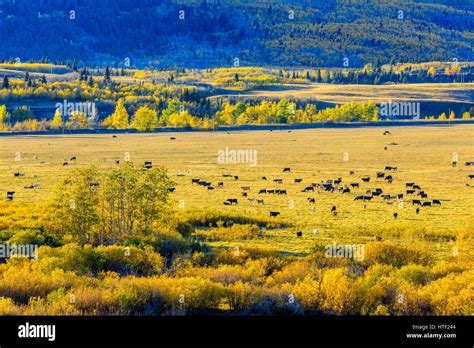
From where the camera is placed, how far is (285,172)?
60.8 m

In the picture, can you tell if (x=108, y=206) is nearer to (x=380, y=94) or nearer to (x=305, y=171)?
(x=305, y=171)

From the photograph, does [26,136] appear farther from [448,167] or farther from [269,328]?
[269,328]

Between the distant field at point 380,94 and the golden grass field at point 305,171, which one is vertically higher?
the distant field at point 380,94

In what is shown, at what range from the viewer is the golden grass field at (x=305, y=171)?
3216 centimetres

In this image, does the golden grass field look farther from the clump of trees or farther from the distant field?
the distant field

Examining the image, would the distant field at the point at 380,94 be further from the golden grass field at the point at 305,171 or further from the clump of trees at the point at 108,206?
the clump of trees at the point at 108,206

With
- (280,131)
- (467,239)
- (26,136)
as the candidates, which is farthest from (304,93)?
(467,239)

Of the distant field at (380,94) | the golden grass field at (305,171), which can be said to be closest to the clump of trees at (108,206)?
the golden grass field at (305,171)

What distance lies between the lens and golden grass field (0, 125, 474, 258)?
32.2 m

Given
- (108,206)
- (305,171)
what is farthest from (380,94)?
(108,206)

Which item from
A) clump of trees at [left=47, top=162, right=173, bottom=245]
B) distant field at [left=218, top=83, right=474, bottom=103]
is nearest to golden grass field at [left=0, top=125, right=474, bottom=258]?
clump of trees at [left=47, top=162, right=173, bottom=245]

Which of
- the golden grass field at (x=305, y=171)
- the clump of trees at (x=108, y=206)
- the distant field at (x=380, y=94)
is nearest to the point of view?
the clump of trees at (x=108, y=206)

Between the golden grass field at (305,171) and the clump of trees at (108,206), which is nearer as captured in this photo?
the clump of trees at (108,206)

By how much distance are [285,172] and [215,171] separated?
611 cm
